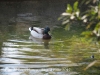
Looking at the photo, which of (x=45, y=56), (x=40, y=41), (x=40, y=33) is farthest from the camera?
(x=40, y=33)

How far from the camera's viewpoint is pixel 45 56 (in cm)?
830

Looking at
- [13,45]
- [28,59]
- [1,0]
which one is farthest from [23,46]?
[1,0]

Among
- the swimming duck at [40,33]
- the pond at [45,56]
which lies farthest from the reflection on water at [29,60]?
the swimming duck at [40,33]

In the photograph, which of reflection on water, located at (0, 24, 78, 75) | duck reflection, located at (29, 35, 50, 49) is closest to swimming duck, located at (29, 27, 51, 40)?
duck reflection, located at (29, 35, 50, 49)

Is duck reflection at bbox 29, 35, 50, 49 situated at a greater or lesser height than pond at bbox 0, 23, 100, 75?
greater

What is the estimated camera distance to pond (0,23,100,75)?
6883mm

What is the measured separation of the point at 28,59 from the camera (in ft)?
26.0

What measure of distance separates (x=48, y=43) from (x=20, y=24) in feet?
13.6

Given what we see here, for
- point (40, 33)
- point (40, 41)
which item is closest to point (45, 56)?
point (40, 41)

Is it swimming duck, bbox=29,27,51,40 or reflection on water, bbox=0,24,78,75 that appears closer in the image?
reflection on water, bbox=0,24,78,75

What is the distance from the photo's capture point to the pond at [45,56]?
22.6 feet

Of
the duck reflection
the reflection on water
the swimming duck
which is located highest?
the swimming duck

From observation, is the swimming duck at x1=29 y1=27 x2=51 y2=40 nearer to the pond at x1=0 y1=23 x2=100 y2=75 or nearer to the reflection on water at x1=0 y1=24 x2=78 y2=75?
the pond at x1=0 y1=23 x2=100 y2=75

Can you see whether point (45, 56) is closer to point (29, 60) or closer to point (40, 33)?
point (29, 60)
